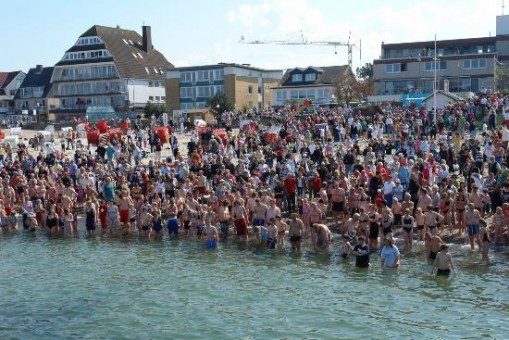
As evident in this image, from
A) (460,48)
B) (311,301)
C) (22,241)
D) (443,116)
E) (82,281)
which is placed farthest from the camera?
(460,48)

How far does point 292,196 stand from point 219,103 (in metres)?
46.0

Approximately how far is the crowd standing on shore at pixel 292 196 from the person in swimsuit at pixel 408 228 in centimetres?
4

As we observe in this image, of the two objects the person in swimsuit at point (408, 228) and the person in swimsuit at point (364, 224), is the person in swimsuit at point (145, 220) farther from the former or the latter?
the person in swimsuit at point (408, 228)

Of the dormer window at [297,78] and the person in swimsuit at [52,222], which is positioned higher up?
the dormer window at [297,78]

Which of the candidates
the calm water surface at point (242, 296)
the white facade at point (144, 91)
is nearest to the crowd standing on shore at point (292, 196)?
the calm water surface at point (242, 296)

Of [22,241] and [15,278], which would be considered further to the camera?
[22,241]

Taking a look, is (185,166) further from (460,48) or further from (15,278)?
(460,48)

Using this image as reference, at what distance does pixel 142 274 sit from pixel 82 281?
5.24 ft

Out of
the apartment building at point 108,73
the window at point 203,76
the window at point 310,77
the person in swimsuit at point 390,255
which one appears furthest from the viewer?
the apartment building at point 108,73

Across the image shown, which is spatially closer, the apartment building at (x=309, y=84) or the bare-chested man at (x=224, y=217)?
the bare-chested man at (x=224, y=217)

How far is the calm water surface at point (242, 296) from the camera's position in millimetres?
13992

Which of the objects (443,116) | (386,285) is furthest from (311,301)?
(443,116)

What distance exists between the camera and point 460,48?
66.8 metres

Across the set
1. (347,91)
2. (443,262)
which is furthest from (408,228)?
(347,91)
